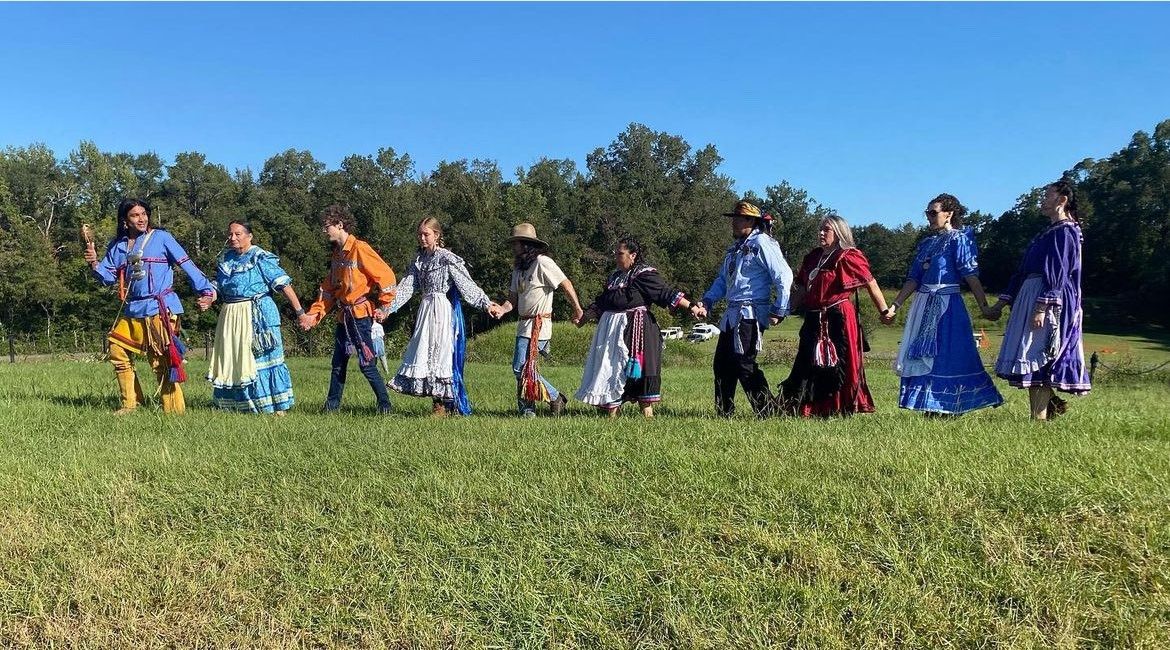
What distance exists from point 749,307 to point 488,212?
2237 inches

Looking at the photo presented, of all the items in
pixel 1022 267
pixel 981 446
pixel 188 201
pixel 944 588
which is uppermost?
pixel 188 201

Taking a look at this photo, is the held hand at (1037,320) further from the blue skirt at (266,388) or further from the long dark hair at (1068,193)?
the blue skirt at (266,388)

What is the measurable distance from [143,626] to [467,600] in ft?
4.28

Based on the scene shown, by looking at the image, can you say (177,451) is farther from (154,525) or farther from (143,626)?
(143,626)

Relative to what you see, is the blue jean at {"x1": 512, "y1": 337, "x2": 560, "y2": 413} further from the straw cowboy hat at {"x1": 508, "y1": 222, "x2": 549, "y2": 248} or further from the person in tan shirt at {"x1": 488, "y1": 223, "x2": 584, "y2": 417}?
the straw cowboy hat at {"x1": 508, "y1": 222, "x2": 549, "y2": 248}

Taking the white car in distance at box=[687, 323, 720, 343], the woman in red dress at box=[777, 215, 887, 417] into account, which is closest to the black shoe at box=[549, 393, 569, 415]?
the woman in red dress at box=[777, 215, 887, 417]

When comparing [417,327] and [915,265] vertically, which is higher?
[915,265]

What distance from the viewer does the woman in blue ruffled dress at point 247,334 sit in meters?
7.02

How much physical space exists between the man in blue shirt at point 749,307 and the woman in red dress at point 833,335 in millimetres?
236

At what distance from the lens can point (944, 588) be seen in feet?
9.75

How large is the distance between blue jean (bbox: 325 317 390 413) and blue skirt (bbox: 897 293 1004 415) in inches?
187

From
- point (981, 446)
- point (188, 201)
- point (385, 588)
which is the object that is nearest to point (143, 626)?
point (385, 588)

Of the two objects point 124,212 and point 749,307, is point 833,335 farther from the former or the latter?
point 124,212

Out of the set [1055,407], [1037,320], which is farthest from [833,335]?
[1055,407]
